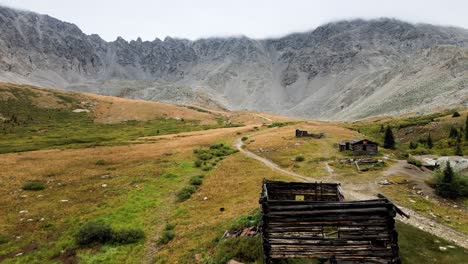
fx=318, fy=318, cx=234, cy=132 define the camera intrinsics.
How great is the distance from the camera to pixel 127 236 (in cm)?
2627

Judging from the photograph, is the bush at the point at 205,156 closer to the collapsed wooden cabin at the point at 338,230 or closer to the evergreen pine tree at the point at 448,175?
the evergreen pine tree at the point at 448,175

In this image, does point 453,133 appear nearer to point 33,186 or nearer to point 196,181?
point 196,181

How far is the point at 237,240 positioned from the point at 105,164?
129 feet

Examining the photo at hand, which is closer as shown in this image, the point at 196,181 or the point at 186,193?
the point at 186,193

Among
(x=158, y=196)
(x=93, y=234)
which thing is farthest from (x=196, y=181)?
(x=93, y=234)

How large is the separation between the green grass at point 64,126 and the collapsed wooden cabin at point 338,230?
67.4 metres

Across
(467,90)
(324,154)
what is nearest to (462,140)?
(324,154)

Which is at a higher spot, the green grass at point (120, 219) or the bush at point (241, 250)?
the bush at point (241, 250)

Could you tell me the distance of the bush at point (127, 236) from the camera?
25828 millimetres

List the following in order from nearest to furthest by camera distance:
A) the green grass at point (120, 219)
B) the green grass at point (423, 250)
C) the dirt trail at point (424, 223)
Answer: the green grass at point (423, 250) < the dirt trail at point (424, 223) < the green grass at point (120, 219)

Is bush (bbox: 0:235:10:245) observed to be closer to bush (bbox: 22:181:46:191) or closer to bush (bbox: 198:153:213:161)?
bush (bbox: 22:181:46:191)

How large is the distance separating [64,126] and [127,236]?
108387 millimetres

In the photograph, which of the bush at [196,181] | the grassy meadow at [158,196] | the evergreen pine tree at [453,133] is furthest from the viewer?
the evergreen pine tree at [453,133]

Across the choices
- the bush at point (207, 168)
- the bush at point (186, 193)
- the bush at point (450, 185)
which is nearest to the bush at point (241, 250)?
the bush at point (186, 193)
